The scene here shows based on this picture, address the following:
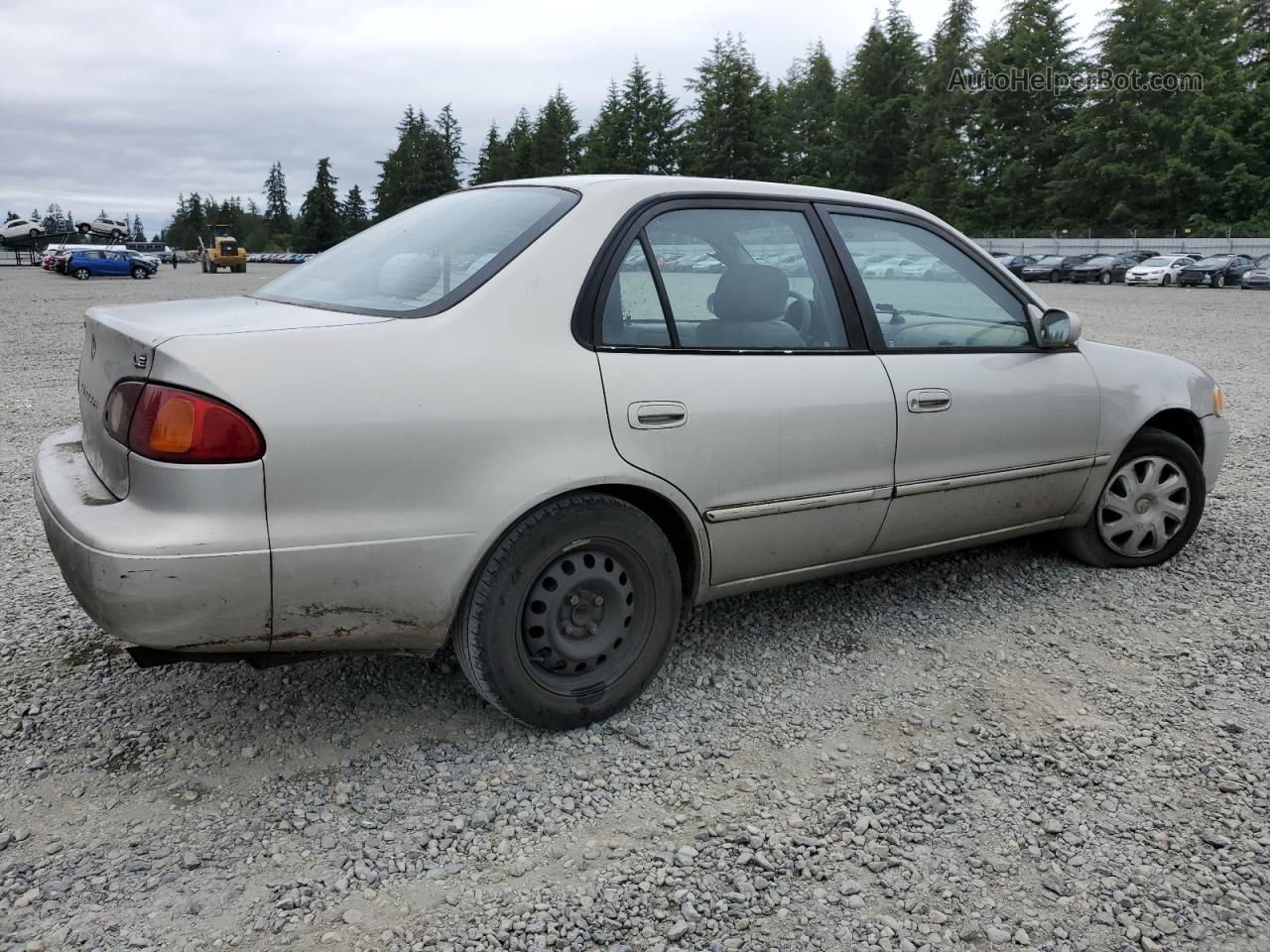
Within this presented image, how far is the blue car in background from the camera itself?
39938 millimetres

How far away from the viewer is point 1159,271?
37.7 metres

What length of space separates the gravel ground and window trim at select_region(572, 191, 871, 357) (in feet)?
3.68

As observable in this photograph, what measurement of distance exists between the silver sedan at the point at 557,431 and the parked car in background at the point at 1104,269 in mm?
42180

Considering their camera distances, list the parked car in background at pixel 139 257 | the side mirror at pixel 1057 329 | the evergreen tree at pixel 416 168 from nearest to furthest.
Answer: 1. the side mirror at pixel 1057 329
2. the parked car in background at pixel 139 257
3. the evergreen tree at pixel 416 168

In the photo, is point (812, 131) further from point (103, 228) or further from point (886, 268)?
point (886, 268)

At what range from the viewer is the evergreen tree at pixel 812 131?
258 ft

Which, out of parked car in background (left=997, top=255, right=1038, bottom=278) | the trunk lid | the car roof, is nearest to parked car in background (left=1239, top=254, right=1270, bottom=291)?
parked car in background (left=997, top=255, right=1038, bottom=278)

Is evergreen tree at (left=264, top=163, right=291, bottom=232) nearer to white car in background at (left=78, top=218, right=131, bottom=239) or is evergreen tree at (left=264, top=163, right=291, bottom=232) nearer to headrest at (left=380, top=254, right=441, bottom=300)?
white car in background at (left=78, top=218, right=131, bottom=239)

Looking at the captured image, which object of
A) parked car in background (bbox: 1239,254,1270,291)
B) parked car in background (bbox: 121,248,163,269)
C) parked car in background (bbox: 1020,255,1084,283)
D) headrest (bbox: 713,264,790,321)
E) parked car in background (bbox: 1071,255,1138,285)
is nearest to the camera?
headrest (bbox: 713,264,790,321)

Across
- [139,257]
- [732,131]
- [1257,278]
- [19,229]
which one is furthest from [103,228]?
[1257,278]

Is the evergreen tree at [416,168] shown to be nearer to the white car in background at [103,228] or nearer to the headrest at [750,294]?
the white car in background at [103,228]

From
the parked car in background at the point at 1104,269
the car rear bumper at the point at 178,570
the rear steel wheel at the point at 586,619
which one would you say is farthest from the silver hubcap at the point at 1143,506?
the parked car in background at the point at 1104,269

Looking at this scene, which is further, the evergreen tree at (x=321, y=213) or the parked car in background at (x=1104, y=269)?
the evergreen tree at (x=321, y=213)

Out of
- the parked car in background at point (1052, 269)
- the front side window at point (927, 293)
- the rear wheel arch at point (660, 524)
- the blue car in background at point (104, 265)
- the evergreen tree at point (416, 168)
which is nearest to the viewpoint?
the rear wheel arch at point (660, 524)
